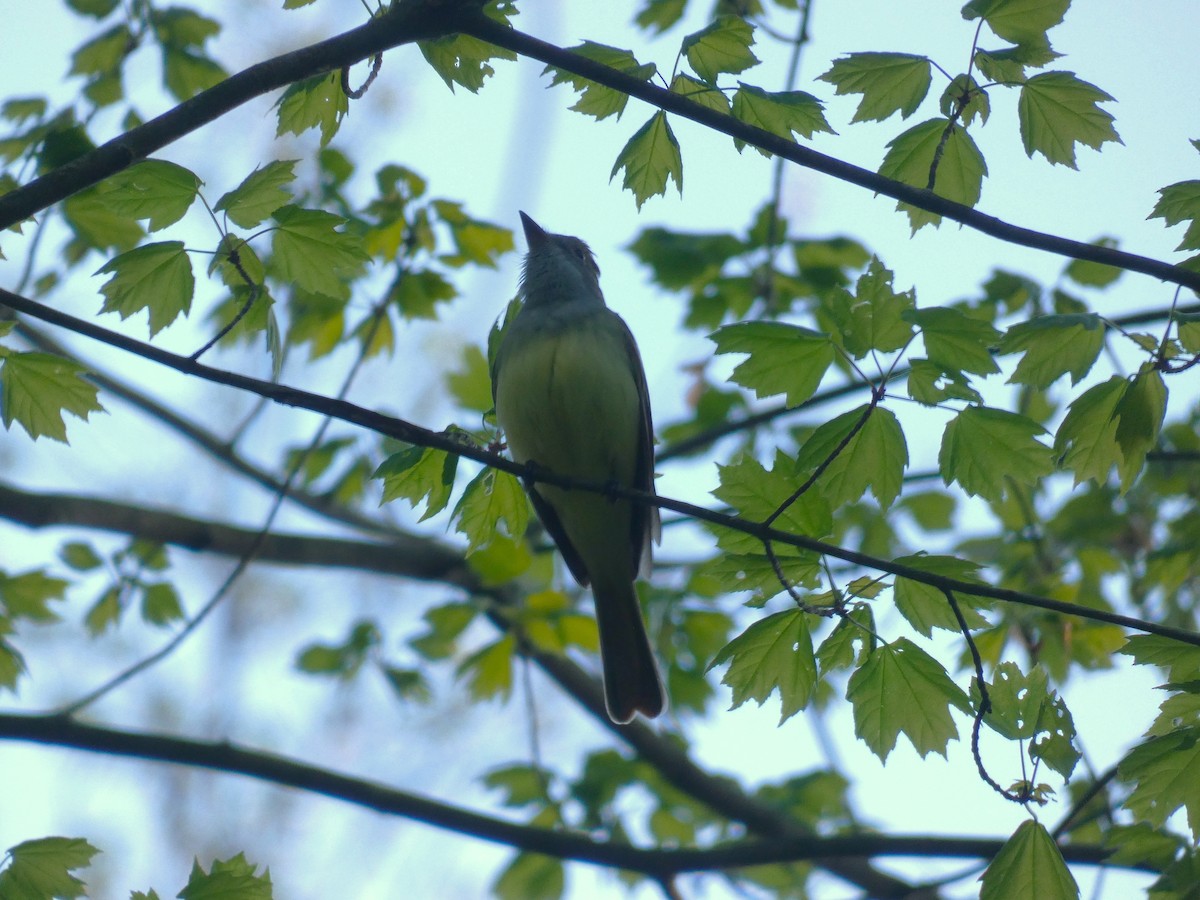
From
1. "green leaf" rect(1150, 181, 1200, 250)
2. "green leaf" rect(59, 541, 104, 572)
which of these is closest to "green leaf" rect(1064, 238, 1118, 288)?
"green leaf" rect(1150, 181, 1200, 250)

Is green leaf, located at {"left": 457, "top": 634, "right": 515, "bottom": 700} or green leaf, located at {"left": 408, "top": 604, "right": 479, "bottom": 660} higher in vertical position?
green leaf, located at {"left": 408, "top": 604, "right": 479, "bottom": 660}

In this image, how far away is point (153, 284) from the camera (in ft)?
11.2

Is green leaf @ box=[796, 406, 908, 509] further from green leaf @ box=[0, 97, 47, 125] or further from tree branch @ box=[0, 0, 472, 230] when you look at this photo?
green leaf @ box=[0, 97, 47, 125]

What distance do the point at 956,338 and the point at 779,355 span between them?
1.70 feet

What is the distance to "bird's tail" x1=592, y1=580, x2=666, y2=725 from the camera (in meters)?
5.51

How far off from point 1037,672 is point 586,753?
429cm

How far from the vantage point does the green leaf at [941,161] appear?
3.37m

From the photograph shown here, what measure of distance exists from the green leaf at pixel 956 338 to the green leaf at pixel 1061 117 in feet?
2.00

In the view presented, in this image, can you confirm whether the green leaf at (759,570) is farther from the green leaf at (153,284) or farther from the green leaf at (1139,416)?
the green leaf at (153,284)

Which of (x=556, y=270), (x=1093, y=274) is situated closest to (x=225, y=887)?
(x=556, y=270)

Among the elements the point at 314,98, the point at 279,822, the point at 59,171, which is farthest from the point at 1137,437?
the point at 279,822

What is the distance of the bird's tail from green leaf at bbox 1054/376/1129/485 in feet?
8.82

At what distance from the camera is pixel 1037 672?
3.22 meters

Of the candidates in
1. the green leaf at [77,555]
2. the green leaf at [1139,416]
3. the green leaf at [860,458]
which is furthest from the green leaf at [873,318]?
the green leaf at [77,555]
